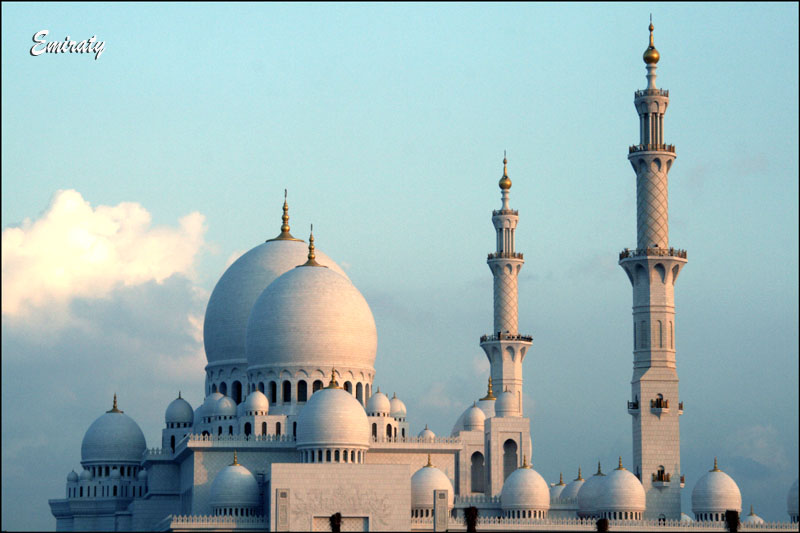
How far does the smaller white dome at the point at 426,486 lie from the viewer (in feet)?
224

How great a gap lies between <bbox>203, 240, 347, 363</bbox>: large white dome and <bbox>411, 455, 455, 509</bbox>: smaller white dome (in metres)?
12.8

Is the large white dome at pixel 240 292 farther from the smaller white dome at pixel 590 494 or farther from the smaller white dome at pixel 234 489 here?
the smaller white dome at pixel 590 494

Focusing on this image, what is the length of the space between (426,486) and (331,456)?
3816 mm

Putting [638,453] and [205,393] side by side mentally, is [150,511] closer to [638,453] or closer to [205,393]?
[205,393]

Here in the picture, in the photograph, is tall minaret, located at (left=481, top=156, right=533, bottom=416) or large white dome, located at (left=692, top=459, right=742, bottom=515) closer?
large white dome, located at (left=692, top=459, right=742, bottom=515)

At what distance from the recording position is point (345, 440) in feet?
225

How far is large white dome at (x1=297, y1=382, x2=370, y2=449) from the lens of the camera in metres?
68.7

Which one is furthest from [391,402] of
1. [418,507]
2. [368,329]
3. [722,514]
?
[722,514]

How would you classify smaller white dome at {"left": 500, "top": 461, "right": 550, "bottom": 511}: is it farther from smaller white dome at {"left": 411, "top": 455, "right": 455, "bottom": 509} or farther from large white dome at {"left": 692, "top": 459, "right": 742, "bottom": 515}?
large white dome at {"left": 692, "top": 459, "right": 742, "bottom": 515}

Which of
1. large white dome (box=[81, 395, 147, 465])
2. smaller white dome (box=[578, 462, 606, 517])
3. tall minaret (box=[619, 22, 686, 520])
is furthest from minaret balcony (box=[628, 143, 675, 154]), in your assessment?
large white dome (box=[81, 395, 147, 465])

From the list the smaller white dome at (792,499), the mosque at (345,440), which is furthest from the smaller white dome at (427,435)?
the smaller white dome at (792,499)

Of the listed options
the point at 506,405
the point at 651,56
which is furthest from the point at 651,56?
the point at 506,405

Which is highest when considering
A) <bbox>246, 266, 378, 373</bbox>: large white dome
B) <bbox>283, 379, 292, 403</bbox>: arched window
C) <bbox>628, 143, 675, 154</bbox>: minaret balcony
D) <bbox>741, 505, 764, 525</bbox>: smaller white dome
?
<bbox>628, 143, 675, 154</bbox>: minaret balcony

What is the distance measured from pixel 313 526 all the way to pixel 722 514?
52.7 feet
